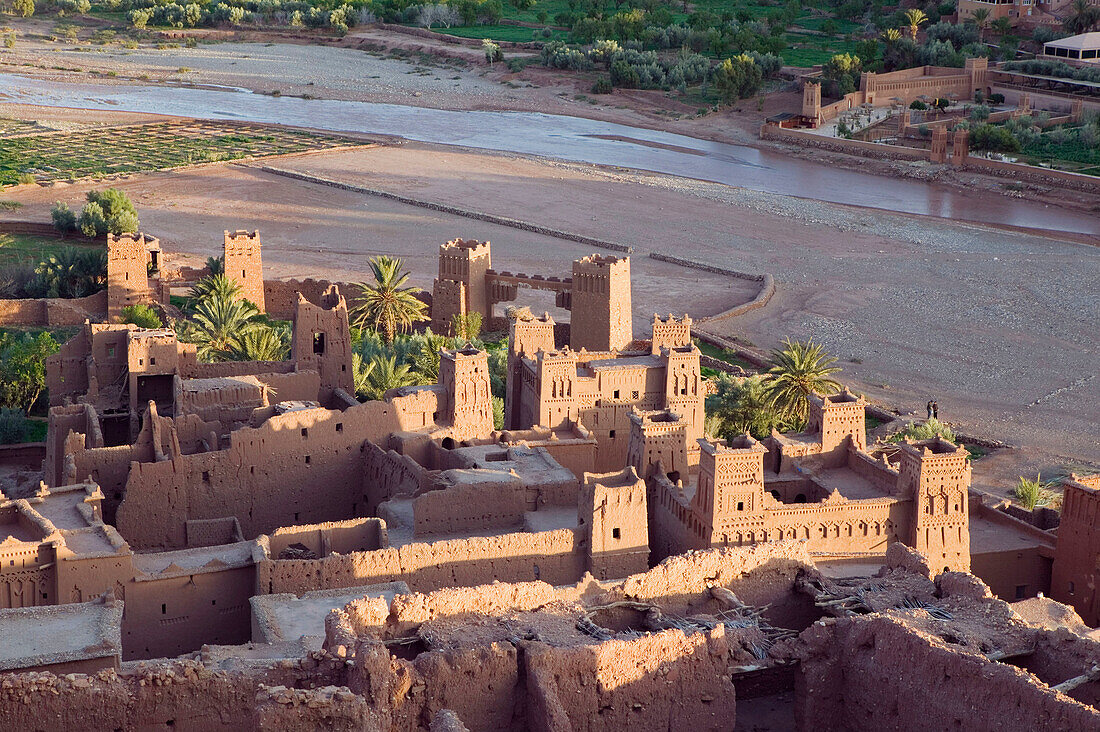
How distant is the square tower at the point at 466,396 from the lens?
3606 cm

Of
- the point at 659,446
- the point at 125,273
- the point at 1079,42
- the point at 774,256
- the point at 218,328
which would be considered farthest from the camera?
the point at 1079,42

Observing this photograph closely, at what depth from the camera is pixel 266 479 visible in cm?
3416


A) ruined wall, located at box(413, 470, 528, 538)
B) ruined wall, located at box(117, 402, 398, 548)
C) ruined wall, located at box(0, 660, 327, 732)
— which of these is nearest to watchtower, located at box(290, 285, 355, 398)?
ruined wall, located at box(117, 402, 398, 548)

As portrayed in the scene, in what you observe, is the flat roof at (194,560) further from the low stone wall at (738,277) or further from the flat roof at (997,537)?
the low stone wall at (738,277)

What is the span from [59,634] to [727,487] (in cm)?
1154

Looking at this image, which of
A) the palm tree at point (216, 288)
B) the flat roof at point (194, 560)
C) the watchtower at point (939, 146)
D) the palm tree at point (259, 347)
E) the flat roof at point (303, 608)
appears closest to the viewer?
the flat roof at point (303, 608)

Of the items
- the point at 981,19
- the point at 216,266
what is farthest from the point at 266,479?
the point at 981,19

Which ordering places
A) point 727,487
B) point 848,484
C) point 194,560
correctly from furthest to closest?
point 848,484 < point 727,487 < point 194,560

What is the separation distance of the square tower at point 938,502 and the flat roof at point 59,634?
14487mm

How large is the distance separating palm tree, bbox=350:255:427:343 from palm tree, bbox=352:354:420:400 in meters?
6.54

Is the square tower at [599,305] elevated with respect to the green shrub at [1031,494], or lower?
elevated

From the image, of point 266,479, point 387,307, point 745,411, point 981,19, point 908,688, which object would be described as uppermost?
point 981,19

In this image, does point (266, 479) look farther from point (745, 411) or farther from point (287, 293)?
point (287, 293)

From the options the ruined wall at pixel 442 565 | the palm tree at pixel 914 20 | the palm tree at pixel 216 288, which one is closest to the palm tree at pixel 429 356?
the palm tree at pixel 216 288
